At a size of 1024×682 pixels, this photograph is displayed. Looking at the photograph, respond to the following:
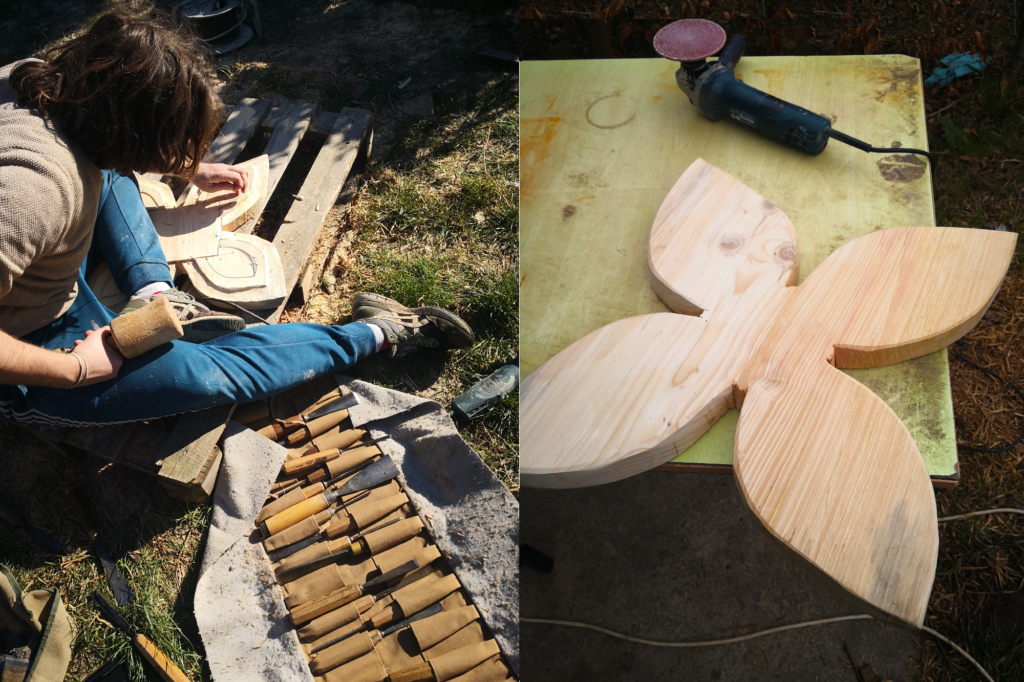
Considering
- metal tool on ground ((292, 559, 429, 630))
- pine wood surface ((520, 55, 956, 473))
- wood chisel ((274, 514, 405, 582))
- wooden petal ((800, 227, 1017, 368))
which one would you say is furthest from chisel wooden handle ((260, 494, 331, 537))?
wooden petal ((800, 227, 1017, 368))

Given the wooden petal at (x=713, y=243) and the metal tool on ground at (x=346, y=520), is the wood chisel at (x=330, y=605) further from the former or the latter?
the wooden petal at (x=713, y=243)

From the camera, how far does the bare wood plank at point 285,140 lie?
10.3 ft

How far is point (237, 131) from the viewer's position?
11.0 feet

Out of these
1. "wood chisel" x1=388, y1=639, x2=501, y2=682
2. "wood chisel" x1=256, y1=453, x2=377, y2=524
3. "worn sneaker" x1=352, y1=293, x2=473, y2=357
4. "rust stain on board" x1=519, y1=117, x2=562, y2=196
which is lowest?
"wood chisel" x1=388, y1=639, x2=501, y2=682

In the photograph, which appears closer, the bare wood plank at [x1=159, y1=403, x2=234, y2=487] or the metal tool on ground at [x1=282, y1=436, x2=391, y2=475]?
the bare wood plank at [x1=159, y1=403, x2=234, y2=487]

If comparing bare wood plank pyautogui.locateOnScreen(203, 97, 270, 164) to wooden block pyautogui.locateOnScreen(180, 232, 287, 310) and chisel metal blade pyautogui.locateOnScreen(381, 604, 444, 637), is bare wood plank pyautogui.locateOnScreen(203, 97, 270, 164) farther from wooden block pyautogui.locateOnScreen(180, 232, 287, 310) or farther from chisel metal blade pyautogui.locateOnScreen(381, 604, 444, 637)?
chisel metal blade pyautogui.locateOnScreen(381, 604, 444, 637)

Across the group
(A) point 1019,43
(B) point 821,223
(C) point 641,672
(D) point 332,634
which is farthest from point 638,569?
(A) point 1019,43

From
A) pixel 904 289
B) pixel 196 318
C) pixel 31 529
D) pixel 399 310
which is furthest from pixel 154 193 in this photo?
pixel 904 289

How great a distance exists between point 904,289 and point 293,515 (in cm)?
198

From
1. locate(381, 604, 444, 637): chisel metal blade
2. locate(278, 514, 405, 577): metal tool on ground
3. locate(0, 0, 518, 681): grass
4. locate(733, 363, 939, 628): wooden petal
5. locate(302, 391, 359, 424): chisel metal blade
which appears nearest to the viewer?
locate(733, 363, 939, 628): wooden petal

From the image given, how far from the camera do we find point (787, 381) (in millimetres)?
1489

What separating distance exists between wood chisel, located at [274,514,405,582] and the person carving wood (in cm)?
62

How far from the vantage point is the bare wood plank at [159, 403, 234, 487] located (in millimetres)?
2266

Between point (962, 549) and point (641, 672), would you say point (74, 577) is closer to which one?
point (641, 672)
